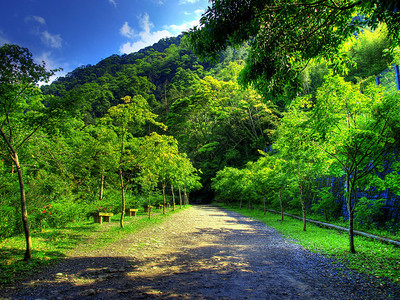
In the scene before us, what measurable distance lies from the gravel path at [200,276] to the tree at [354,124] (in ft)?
7.42

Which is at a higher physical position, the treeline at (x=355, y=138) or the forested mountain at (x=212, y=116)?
the forested mountain at (x=212, y=116)

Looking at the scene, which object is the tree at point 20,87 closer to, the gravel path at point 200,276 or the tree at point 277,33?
the gravel path at point 200,276

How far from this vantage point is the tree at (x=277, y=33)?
376cm

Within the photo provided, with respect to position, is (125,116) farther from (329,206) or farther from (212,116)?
(212,116)

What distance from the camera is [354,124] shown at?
6.39 meters

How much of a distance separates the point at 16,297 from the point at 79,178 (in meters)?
14.0

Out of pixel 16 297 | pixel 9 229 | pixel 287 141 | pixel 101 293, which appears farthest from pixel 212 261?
pixel 9 229

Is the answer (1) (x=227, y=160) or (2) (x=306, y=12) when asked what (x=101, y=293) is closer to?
(2) (x=306, y=12)

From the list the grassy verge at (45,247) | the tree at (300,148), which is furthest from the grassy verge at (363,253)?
the grassy verge at (45,247)

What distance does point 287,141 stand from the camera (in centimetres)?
850

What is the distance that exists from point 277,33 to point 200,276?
17.0 ft

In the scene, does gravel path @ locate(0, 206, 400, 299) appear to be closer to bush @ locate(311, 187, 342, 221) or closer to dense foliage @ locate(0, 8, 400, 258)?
dense foliage @ locate(0, 8, 400, 258)

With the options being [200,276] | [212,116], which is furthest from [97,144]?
[212,116]

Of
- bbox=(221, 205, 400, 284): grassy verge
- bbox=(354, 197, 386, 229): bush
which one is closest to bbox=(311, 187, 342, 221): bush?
bbox=(354, 197, 386, 229): bush
